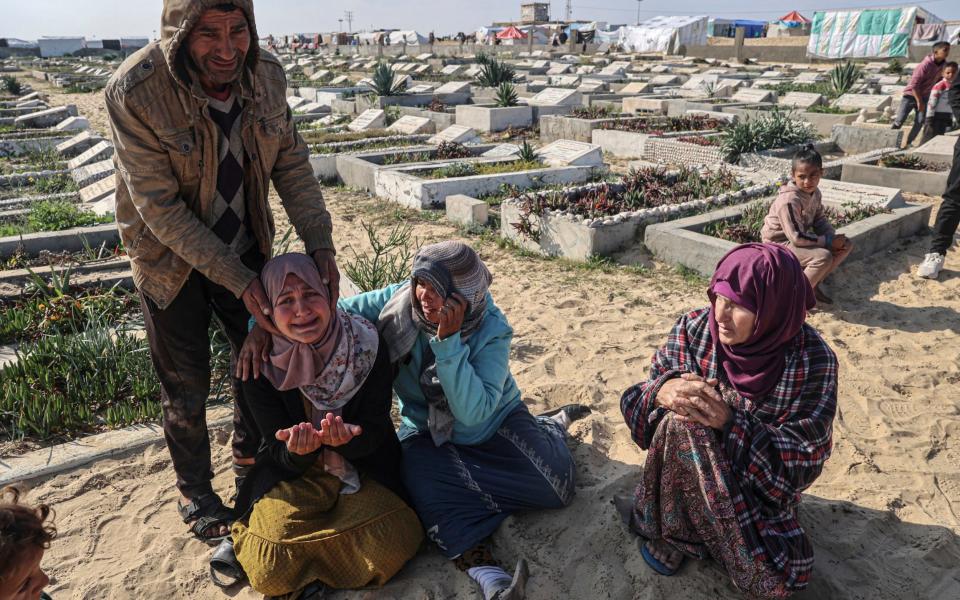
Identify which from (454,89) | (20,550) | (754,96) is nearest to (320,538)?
(20,550)

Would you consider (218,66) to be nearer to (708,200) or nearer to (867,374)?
(867,374)

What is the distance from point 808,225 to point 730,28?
2003 inches

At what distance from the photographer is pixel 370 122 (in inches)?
507

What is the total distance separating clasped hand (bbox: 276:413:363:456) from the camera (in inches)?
80.1

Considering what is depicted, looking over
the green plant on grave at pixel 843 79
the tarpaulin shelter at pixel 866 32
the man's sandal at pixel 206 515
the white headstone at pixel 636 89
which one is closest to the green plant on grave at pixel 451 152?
the man's sandal at pixel 206 515

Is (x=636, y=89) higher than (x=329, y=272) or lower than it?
lower

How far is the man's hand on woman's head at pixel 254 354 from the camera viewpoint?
2201 mm

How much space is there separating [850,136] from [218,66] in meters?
10.5

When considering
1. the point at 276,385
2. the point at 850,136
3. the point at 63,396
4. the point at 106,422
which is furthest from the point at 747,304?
the point at 850,136

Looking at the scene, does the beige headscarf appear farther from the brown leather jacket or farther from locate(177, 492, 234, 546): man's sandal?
locate(177, 492, 234, 546): man's sandal

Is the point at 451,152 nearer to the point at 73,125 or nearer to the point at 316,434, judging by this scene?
the point at 316,434

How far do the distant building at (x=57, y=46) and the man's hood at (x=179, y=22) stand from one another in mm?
73502

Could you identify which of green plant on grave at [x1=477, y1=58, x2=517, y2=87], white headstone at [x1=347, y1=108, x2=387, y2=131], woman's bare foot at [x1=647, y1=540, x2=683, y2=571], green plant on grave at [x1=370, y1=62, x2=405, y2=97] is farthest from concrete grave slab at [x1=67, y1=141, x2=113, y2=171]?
green plant on grave at [x1=477, y1=58, x2=517, y2=87]

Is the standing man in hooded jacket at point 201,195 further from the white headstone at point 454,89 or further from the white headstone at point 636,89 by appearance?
the white headstone at point 636,89
